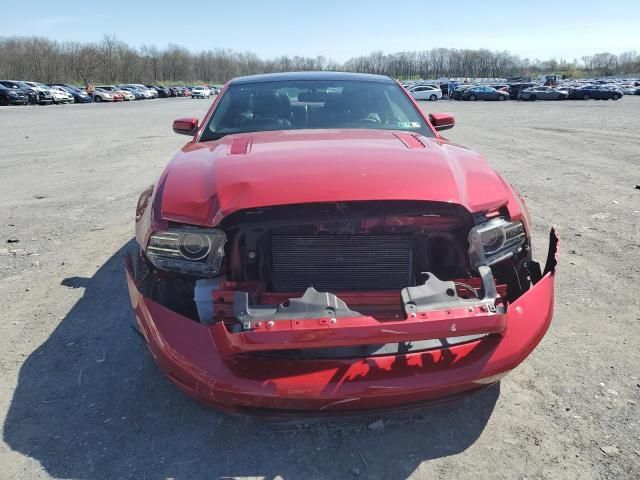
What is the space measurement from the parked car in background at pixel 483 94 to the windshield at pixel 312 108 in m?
51.0

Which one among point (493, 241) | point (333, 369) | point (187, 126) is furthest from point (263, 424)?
point (187, 126)

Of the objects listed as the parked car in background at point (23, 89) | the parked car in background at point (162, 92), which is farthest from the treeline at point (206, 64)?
the parked car in background at point (23, 89)

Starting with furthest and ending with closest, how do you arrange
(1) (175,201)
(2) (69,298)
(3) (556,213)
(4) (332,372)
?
(3) (556,213) → (2) (69,298) → (1) (175,201) → (4) (332,372)

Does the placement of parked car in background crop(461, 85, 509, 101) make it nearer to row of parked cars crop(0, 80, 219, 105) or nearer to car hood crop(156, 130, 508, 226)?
row of parked cars crop(0, 80, 219, 105)

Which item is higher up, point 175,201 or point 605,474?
point 175,201

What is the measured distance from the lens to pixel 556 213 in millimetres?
5918

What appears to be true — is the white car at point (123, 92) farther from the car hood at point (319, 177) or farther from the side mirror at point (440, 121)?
the car hood at point (319, 177)

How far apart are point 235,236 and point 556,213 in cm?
473

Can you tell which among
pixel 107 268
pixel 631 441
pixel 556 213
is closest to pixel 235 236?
pixel 631 441

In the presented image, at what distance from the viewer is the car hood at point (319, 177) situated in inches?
84.9

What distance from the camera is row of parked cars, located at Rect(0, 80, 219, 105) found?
38.0m

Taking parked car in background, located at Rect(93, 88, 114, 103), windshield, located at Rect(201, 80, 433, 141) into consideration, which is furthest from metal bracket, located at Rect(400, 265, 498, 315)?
parked car in background, located at Rect(93, 88, 114, 103)

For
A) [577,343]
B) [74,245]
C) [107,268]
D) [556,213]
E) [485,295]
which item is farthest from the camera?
[556,213]

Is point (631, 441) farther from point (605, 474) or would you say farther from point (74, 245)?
point (74, 245)
